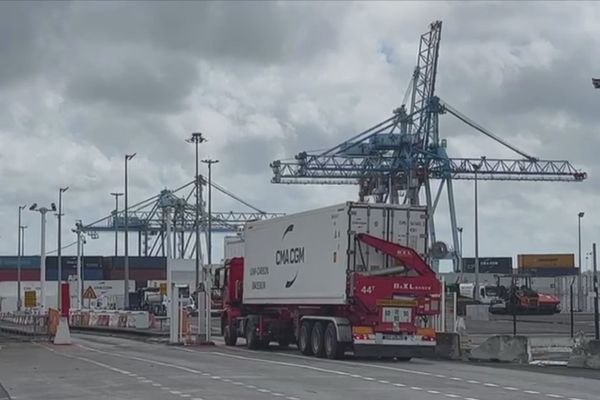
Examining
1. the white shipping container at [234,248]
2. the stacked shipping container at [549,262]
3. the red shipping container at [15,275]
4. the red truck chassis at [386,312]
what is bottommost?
the red truck chassis at [386,312]

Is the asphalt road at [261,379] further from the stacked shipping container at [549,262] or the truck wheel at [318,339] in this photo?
the stacked shipping container at [549,262]

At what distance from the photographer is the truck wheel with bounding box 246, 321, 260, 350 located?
33.5m

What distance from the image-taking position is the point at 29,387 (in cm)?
2014

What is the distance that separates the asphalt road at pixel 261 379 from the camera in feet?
60.4

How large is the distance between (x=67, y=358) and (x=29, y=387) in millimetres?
8841

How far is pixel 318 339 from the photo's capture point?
29.4 m

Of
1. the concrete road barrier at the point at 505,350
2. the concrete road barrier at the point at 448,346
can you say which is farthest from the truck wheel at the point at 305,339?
the concrete road barrier at the point at 505,350

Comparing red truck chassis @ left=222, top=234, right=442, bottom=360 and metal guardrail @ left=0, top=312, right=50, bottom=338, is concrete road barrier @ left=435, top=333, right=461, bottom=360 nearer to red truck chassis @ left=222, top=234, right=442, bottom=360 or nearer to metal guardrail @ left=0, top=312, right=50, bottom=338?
red truck chassis @ left=222, top=234, right=442, bottom=360

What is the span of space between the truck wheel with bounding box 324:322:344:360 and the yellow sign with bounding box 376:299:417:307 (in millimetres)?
1421

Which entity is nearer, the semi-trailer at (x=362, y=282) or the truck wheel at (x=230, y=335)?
the semi-trailer at (x=362, y=282)

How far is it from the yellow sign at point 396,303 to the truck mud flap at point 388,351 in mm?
1052

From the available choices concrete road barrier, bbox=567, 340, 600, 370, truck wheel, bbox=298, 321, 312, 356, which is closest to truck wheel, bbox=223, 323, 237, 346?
truck wheel, bbox=298, 321, 312, 356

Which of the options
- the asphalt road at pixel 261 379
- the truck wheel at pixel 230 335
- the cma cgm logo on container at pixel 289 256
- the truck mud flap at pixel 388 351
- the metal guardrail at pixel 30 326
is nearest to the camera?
the asphalt road at pixel 261 379

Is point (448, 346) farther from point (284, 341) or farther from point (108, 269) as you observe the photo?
point (108, 269)
